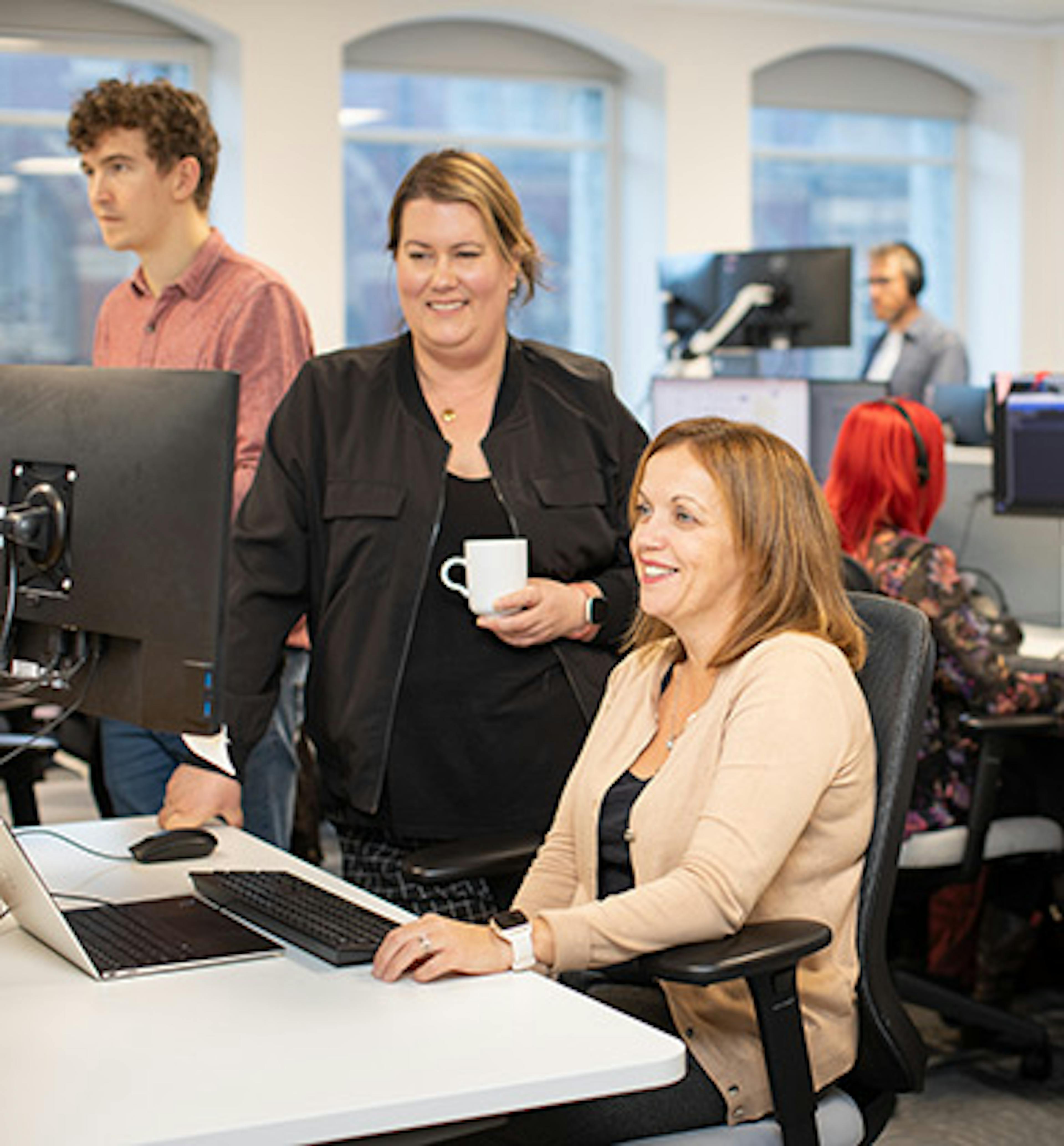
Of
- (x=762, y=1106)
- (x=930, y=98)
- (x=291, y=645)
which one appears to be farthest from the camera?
(x=930, y=98)

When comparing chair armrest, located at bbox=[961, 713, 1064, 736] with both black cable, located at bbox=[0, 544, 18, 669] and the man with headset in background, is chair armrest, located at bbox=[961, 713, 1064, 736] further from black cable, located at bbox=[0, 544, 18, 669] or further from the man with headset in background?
the man with headset in background

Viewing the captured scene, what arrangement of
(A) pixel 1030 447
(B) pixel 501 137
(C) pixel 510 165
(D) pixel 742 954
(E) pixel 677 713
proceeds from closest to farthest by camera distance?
(D) pixel 742 954 → (E) pixel 677 713 → (A) pixel 1030 447 → (B) pixel 501 137 → (C) pixel 510 165

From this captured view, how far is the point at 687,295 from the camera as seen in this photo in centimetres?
587

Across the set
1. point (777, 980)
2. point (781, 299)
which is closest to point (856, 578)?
point (777, 980)

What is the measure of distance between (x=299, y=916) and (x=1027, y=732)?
1722 mm

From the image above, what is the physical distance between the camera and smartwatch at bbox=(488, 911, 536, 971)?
162 centimetres

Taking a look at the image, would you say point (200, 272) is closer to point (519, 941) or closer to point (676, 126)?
point (519, 941)

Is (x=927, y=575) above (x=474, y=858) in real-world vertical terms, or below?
above

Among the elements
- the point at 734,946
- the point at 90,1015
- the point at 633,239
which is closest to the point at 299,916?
the point at 90,1015

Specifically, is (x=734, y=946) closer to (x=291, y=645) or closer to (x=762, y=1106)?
(x=762, y=1106)

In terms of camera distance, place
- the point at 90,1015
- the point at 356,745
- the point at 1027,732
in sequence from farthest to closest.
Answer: the point at 1027,732
the point at 356,745
the point at 90,1015

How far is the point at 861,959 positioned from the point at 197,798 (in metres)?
0.85

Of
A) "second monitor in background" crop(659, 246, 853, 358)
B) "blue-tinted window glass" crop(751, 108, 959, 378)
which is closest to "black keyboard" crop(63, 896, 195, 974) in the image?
"second monitor in background" crop(659, 246, 853, 358)

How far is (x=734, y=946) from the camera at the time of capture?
1608 millimetres
